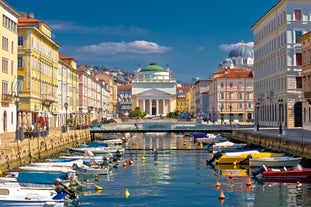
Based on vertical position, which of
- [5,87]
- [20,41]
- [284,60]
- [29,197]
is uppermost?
[20,41]

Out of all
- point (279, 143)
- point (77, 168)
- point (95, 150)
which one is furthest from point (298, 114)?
point (77, 168)

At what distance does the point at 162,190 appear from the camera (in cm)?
3550

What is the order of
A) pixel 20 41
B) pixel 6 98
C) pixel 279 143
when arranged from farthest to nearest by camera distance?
1. pixel 20 41
2. pixel 6 98
3. pixel 279 143

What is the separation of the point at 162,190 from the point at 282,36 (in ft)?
→ 170

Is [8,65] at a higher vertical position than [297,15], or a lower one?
lower

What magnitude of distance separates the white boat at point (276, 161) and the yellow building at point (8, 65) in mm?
29709

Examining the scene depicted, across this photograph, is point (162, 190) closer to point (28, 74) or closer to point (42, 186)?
point (42, 186)

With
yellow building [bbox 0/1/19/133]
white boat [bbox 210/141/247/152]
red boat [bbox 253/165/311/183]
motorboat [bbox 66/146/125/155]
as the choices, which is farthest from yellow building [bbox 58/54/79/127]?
red boat [bbox 253/165/311/183]

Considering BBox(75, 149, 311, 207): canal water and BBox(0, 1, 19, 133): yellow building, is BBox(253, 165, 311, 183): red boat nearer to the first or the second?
BBox(75, 149, 311, 207): canal water

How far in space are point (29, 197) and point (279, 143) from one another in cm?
3400

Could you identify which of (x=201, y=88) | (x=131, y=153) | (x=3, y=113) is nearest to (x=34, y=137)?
(x=3, y=113)

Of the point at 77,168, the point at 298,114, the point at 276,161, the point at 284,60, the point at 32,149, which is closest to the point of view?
the point at 77,168

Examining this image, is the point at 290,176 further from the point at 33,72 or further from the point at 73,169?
the point at 33,72

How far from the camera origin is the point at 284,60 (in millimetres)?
80125
